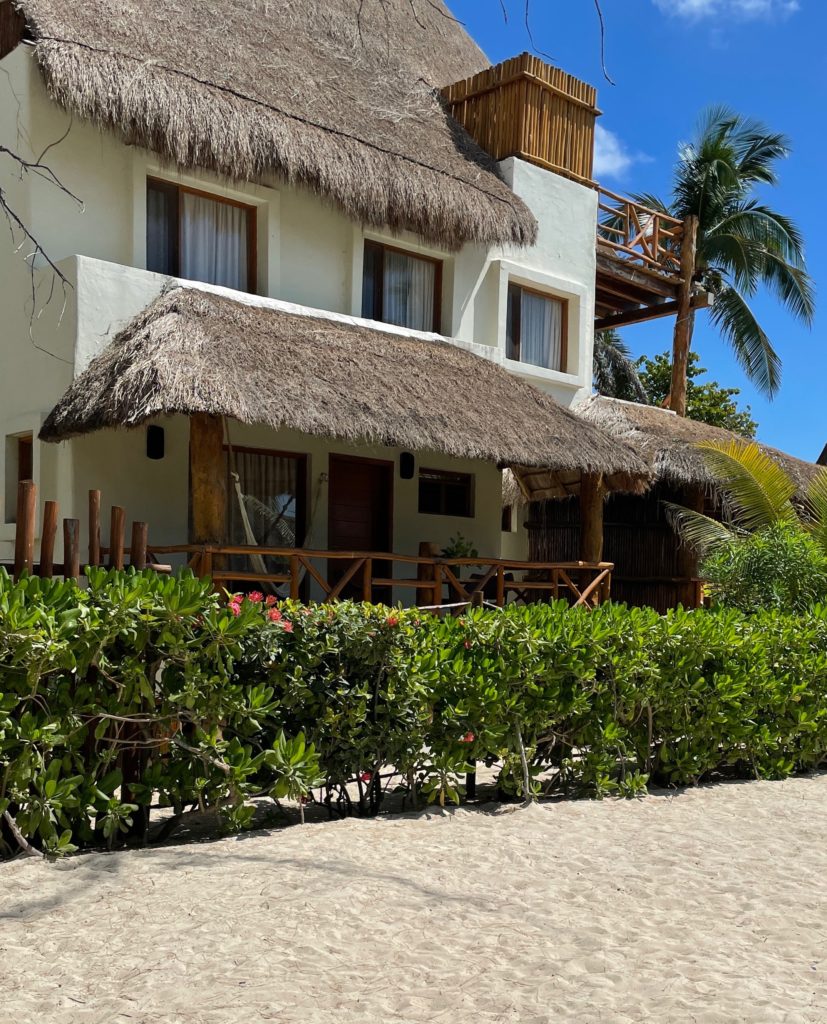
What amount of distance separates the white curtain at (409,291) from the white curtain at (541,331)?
1.61 metres

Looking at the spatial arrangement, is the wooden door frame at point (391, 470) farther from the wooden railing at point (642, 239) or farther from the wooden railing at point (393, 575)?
the wooden railing at point (642, 239)

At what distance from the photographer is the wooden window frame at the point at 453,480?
42.8 ft

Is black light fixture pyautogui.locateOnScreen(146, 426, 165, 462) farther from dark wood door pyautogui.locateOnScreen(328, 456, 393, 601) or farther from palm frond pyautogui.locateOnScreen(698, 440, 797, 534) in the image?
palm frond pyautogui.locateOnScreen(698, 440, 797, 534)

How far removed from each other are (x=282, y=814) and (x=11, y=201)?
6.99m

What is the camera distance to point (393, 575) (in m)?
12.3

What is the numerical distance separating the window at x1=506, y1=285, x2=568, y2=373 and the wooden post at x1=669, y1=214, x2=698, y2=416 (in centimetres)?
370

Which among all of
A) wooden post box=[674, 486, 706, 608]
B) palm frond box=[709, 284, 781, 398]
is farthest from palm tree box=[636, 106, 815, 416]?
wooden post box=[674, 486, 706, 608]

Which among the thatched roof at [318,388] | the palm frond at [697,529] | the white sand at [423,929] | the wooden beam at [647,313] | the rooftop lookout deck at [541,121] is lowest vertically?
the white sand at [423,929]

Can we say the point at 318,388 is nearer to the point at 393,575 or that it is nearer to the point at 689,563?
the point at 393,575

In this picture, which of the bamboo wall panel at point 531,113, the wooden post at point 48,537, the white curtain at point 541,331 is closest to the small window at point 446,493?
the white curtain at point 541,331

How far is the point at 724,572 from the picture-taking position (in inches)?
402

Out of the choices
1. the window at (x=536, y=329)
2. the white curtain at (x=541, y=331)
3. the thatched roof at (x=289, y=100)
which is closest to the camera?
the thatched roof at (x=289, y=100)

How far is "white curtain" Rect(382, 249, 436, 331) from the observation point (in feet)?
41.2

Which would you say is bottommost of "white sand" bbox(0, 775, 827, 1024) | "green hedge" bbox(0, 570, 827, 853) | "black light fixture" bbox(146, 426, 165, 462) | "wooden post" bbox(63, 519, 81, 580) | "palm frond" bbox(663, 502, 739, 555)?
"white sand" bbox(0, 775, 827, 1024)
